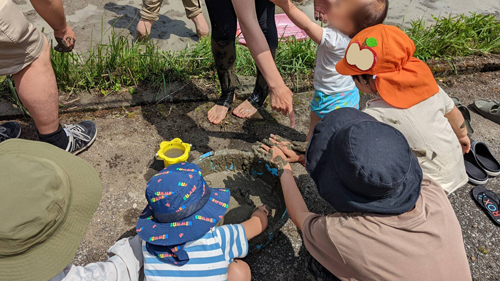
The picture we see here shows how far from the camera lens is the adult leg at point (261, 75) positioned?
98.4 inches

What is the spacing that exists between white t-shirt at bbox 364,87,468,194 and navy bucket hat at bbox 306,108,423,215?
1.29 feet

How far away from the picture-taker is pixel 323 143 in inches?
59.8

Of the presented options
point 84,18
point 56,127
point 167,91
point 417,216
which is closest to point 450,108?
point 417,216

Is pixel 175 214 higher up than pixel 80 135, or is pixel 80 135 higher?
pixel 175 214

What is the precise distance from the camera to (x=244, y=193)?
2.34 m

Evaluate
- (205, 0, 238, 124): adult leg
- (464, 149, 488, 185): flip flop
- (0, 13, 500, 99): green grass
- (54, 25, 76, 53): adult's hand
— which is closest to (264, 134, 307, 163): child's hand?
(205, 0, 238, 124): adult leg

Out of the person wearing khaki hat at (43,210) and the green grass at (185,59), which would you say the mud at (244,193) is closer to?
the person wearing khaki hat at (43,210)

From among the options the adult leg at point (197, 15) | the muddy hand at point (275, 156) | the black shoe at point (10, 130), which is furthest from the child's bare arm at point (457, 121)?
the black shoe at point (10, 130)

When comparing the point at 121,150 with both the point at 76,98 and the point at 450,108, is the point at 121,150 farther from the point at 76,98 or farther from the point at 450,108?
the point at 450,108

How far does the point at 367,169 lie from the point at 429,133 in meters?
0.72

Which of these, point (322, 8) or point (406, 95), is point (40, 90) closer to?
point (322, 8)

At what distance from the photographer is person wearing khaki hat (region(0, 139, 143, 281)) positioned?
1.13m

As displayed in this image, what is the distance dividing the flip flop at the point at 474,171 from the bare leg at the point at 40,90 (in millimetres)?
2898

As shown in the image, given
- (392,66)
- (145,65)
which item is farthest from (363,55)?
(145,65)
